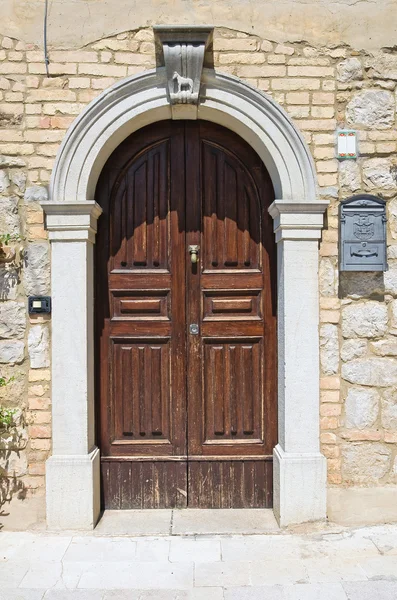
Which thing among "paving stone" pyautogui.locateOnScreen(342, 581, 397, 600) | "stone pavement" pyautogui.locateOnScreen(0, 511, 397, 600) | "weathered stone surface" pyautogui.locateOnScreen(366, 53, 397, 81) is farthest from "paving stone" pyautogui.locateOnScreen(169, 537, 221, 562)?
"weathered stone surface" pyautogui.locateOnScreen(366, 53, 397, 81)

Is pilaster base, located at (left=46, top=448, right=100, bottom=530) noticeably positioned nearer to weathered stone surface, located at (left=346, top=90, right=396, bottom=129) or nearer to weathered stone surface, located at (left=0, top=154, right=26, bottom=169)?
weathered stone surface, located at (left=0, top=154, right=26, bottom=169)

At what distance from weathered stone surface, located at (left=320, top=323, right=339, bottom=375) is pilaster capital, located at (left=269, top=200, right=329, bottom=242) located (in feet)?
2.17

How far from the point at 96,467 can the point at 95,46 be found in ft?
9.71

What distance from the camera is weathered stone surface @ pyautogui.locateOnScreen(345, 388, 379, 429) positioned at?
3.83m

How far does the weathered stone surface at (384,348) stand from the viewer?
12.6 feet

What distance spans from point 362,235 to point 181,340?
1.49 meters

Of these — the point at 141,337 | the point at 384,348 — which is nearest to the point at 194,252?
the point at 141,337

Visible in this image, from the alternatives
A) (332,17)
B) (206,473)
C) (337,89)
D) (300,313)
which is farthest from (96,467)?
(332,17)

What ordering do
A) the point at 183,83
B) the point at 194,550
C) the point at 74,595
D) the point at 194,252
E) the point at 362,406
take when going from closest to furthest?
1. the point at 74,595
2. the point at 194,550
3. the point at 183,83
4. the point at 362,406
5. the point at 194,252

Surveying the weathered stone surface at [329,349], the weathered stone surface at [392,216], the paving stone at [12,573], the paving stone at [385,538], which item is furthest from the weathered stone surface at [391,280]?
the paving stone at [12,573]

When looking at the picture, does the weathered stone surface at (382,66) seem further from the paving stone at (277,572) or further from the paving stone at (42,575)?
the paving stone at (42,575)

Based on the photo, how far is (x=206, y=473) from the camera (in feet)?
13.3

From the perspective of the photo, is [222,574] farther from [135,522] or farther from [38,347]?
[38,347]

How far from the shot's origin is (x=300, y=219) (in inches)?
149
